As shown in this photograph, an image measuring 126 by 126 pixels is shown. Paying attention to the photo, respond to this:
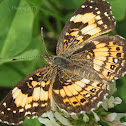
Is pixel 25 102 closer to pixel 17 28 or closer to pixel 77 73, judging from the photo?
pixel 77 73

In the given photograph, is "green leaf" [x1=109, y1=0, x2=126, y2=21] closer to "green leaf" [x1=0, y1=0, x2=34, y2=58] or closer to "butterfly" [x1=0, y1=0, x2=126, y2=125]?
"butterfly" [x1=0, y1=0, x2=126, y2=125]

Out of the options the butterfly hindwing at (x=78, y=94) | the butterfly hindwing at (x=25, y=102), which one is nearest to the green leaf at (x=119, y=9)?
the butterfly hindwing at (x=78, y=94)

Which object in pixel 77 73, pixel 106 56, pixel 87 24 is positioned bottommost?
pixel 77 73

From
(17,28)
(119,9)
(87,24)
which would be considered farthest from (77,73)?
(17,28)

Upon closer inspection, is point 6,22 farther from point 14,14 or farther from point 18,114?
point 18,114

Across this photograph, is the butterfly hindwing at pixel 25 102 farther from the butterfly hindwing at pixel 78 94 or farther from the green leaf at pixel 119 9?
the green leaf at pixel 119 9

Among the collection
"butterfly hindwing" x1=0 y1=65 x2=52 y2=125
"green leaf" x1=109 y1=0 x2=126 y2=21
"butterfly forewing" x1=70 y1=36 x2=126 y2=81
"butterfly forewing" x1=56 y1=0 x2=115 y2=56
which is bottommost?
"butterfly hindwing" x1=0 y1=65 x2=52 y2=125

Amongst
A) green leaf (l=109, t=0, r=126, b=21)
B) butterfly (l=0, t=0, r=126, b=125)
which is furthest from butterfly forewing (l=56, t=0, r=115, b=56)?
green leaf (l=109, t=0, r=126, b=21)

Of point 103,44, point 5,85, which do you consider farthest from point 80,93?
point 5,85
